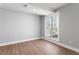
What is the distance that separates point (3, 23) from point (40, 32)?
283 cm

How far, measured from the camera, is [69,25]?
339 centimetres

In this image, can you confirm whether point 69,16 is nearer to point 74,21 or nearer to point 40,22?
point 74,21

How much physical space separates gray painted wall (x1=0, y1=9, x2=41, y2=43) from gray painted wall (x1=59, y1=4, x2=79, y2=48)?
2.10 m

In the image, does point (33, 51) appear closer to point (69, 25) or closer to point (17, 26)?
point (69, 25)

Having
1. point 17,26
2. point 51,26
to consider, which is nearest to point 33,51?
point 17,26

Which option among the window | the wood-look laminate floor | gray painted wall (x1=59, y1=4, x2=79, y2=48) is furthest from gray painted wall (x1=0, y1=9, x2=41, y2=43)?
gray painted wall (x1=59, y1=4, x2=79, y2=48)

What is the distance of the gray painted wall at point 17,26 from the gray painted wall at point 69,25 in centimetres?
210

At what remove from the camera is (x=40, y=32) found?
5.90 m

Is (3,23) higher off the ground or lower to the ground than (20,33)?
higher

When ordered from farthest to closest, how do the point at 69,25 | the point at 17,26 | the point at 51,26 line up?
the point at 51,26 → the point at 17,26 → the point at 69,25

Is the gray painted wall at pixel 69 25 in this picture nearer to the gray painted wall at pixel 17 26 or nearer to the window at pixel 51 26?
the window at pixel 51 26

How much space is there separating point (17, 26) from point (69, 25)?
2.80 meters

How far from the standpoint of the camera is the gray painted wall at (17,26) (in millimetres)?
3879
